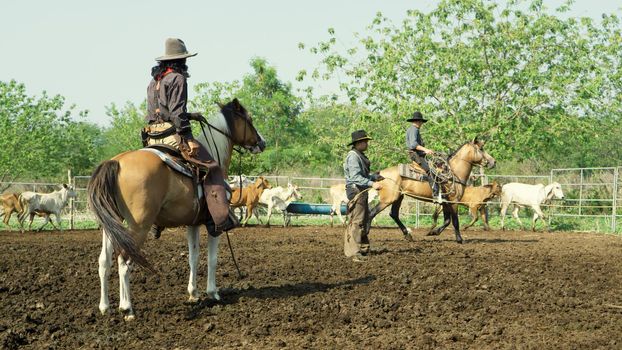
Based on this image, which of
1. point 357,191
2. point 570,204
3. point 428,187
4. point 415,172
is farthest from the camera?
point 570,204

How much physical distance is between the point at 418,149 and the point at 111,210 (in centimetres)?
943

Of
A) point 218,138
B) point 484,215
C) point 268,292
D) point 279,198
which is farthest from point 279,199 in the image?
point 218,138

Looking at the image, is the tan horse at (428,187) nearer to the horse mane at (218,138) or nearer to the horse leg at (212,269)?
the horse mane at (218,138)

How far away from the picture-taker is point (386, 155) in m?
30.3

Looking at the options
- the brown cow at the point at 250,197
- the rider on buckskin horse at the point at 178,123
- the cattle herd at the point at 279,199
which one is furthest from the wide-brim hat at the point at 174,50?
the brown cow at the point at 250,197

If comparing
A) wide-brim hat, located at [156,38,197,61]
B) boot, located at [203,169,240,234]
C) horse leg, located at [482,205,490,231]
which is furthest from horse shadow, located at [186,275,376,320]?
horse leg, located at [482,205,490,231]

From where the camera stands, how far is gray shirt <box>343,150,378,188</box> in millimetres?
12617

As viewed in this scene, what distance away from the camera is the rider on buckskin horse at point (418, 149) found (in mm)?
15586

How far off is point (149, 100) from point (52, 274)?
373 centimetres

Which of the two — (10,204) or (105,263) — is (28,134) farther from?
(105,263)

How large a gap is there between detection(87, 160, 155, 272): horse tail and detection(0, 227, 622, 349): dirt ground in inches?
26.8

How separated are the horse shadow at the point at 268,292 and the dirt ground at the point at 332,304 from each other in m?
0.01

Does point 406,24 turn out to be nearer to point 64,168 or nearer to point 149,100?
point 149,100

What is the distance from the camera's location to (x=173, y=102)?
7.99 metres
